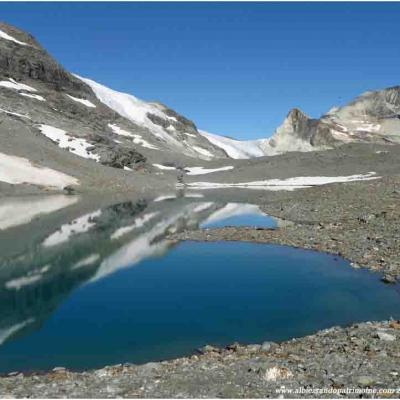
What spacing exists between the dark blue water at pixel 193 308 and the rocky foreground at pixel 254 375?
3.78 ft

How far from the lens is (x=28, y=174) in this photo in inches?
2520

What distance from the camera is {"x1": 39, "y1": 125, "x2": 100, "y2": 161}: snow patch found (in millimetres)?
85850

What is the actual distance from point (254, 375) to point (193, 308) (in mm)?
6555

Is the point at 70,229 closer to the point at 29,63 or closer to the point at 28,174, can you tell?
the point at 28,174

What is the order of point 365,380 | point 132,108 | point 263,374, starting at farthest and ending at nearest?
point 132,108, point 263,374, point 365,380

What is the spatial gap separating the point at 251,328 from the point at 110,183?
56.8 meters

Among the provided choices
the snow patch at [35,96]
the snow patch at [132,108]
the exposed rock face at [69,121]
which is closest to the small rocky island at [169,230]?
the exposed rock face at [69,121]

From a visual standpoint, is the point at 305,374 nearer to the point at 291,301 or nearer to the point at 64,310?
the point at 291,301

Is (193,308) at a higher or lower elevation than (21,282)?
lower

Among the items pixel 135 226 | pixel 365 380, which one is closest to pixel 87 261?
pixel 135 226

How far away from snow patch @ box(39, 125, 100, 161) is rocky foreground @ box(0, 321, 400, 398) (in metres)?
74.2

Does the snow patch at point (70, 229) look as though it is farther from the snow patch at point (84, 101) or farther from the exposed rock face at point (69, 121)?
the snow patch at point (84, 101)

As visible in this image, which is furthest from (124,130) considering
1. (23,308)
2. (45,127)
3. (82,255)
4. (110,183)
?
(23,308)

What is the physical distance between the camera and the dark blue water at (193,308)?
13.4m
